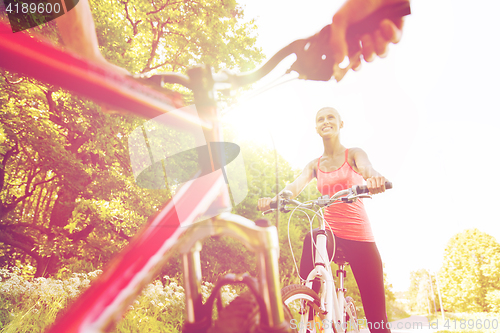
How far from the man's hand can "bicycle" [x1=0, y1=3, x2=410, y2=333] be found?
3cm

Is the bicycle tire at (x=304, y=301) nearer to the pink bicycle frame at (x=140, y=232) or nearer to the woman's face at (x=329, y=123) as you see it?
the pink bicycle frame at (x=140, y=232)

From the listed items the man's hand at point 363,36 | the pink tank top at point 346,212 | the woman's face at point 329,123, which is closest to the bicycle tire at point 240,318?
the man's hand at point 363,36

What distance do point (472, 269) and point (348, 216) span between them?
21.2 meters

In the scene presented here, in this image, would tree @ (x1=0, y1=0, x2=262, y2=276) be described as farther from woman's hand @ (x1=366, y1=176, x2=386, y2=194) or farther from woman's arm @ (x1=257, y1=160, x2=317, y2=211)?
woman's hand @ (x1=366, y1=176, x2=386, y2=194)

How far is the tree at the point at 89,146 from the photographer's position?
5125mm

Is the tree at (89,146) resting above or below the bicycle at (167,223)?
above

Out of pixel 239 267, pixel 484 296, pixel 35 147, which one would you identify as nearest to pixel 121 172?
pixel 35 147

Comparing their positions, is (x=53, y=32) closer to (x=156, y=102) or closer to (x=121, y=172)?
(x=121, y=172)

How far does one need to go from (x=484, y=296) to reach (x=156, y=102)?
24.5 metres

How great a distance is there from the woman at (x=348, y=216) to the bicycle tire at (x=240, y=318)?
101 centimetres

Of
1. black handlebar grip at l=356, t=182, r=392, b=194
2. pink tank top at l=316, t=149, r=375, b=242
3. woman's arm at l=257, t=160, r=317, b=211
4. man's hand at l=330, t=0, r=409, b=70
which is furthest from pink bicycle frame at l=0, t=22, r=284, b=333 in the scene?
pink tank top at l=316, t=149, r=375, b=242

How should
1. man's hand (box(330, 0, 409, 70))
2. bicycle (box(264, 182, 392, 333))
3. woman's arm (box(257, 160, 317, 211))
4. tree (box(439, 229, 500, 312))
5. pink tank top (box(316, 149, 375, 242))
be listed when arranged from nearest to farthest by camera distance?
man's hand (box(330, 0, 409, 70)), bicycle (box(264, 182, 392, 333)), pink tank top (box(316, 149, 375, 242)), woman's arm (box(257, 160, 317, 211)), tree (box(439, 229, 500, 312))

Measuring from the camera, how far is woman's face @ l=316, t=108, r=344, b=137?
252 centimetres

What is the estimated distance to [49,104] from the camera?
5516 mm
